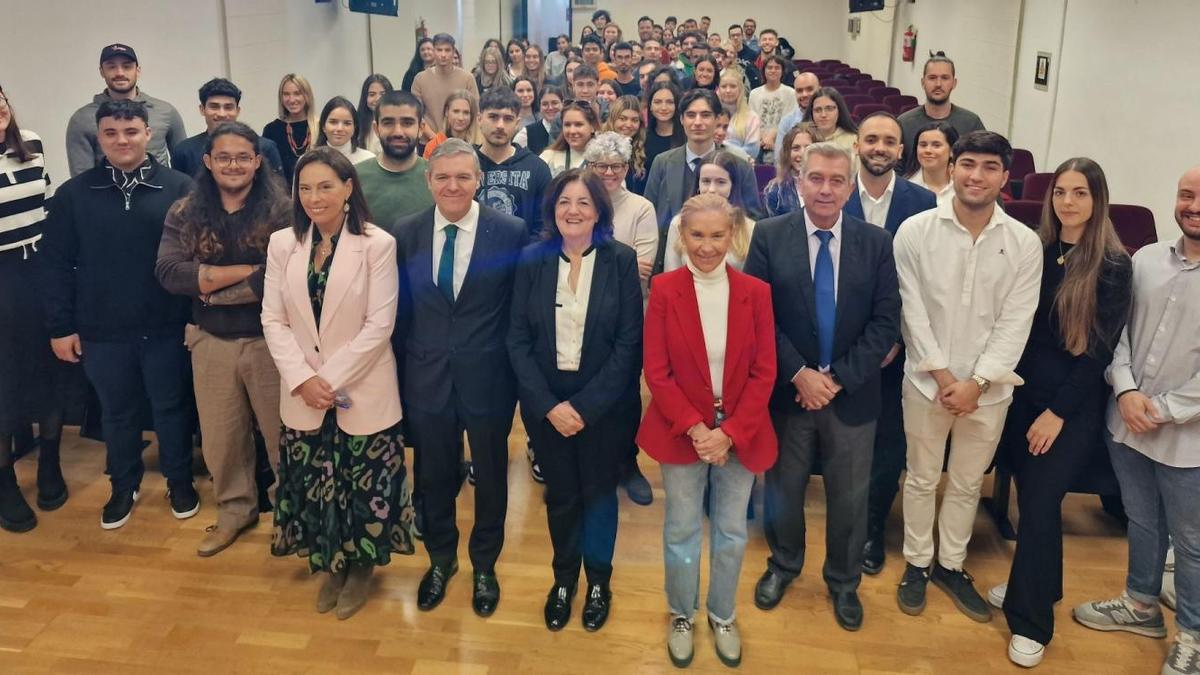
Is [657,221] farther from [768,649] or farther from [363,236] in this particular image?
[768,649]

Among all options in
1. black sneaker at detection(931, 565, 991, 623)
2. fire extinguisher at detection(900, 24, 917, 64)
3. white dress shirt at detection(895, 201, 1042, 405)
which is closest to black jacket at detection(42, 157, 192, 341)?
white dress shirt at detection(895, 201, 1042, 405)

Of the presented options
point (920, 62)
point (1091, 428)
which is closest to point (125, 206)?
point (1091, 428)

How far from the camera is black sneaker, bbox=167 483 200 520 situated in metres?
3.90

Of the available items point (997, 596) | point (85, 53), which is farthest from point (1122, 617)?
point (85, 53)

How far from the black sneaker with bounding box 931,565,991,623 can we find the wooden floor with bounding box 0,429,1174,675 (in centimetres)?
4

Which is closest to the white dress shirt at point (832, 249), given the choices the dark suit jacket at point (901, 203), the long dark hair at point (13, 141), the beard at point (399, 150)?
the dark suit jacket at point (901, 203)

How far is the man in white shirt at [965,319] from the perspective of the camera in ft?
9.55

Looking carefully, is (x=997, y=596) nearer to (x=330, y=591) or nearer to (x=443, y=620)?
(x=443, y=620)

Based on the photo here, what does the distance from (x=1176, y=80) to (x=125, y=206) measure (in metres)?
5.61

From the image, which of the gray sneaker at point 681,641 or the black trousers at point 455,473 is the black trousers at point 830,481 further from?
the black trousers at point 455,473

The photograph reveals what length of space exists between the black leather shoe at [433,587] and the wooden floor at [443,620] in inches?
1.4

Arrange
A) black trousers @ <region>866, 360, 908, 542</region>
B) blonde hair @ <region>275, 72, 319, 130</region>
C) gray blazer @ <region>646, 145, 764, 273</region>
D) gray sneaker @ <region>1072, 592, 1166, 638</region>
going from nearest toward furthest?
gray sneaker @ <region>1072, 592, 1166, 638</region>
black trousers @ <region>866, 360, 908, 542</region>
gray blazer @ <region>646, 145, 764, 273</region>
blonde hair @ <region>275, 72, 319, 130</region>

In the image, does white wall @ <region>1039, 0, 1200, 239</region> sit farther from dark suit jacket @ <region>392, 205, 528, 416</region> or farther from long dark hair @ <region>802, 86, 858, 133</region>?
dark suit jacket @ <region>392, 205, 528, 416</region>

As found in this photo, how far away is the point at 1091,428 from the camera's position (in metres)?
2.94
